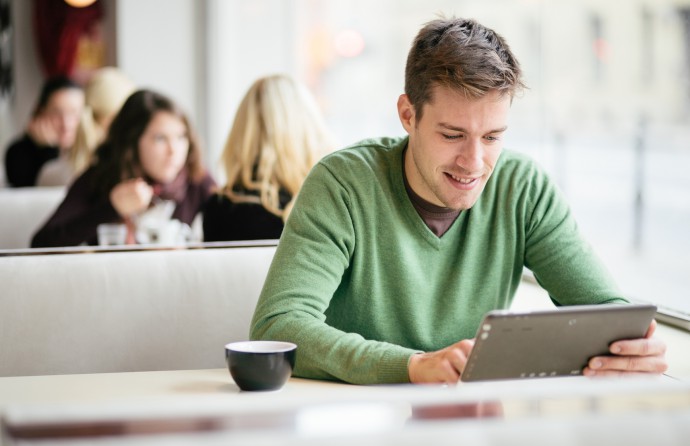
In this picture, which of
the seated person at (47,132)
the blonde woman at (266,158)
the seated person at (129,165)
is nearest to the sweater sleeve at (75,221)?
the seated person at (129,165)

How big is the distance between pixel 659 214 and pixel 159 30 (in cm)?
320

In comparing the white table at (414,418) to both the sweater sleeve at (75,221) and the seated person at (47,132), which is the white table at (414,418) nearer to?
the sweater sleeve at (75,221)

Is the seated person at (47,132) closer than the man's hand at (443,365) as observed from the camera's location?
No

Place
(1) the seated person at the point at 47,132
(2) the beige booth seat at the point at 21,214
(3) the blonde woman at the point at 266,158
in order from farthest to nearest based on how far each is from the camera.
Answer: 1. (1) the seated person at the point at 47,132
2. (2) the beige booth seat at the point at 21,214
3. (3) the blonde woman at the point at 266,158

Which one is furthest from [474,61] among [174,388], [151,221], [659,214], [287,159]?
[659,214]

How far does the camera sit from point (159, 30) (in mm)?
5691

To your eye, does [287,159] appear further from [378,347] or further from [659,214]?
[659,214]

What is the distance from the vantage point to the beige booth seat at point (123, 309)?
6.47ft

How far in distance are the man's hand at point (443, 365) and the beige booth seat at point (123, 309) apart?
0.76 m

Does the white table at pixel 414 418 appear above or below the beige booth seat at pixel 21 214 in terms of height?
above

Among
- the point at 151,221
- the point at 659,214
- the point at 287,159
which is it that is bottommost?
the point at 659,214

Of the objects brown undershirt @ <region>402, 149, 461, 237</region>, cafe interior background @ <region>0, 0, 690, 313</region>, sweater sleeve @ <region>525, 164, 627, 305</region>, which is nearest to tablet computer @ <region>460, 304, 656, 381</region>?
sweater sleeve @ <region>525, 164, 627, 305</region>

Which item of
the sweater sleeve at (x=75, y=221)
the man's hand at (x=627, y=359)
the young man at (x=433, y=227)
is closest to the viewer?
the man's hand at (x=627, y=359)

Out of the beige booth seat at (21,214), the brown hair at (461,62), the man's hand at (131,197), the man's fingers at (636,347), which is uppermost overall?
the brown hair at (461,62)
